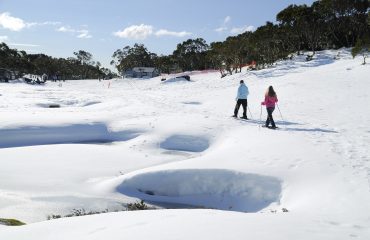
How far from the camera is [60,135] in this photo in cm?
1548

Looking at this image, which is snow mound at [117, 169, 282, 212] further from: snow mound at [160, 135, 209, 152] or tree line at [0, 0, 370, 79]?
tree line at [0, 0, 370, 79]

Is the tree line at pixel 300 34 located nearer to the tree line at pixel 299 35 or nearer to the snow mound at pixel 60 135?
the tree line at pixel 299 35

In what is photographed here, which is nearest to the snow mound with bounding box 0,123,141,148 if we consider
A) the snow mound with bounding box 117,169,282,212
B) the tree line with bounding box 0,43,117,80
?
the snow mound with bounding box 117,169,282,212

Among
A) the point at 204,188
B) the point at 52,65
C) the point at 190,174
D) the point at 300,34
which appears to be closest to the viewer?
the point at 204,188

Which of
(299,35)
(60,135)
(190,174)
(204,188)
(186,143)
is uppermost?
(299,35)

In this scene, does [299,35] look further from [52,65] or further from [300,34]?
[52,65]

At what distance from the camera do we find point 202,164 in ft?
35.1

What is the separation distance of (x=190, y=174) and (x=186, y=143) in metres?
4.13

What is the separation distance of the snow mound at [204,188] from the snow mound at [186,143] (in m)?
3.69

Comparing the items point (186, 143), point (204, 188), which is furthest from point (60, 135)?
point (204, 188)

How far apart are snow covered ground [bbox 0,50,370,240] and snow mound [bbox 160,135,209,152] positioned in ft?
0.19

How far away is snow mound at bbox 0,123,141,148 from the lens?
14.9 meters

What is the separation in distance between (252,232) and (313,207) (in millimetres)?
2550

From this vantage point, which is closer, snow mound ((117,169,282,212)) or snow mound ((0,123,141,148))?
snow mound ((117,169,282,212))
